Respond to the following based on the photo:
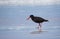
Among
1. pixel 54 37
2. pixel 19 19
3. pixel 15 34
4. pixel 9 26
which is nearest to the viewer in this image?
pixel 54 37

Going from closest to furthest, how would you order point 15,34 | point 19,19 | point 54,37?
point 54,37 → point 15,34 → point 19,19

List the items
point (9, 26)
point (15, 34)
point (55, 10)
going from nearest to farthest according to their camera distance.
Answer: point (15, 34) → point (9, 26) → point (55, 10)

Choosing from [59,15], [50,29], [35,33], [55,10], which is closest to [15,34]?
[35,33]

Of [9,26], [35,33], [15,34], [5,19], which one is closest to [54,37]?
[35,33]

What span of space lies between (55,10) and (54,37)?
1.11 meters

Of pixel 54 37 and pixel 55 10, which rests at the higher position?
pixel 55 10

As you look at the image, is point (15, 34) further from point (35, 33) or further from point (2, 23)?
point (2, 23)

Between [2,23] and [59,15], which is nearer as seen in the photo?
[2,23]

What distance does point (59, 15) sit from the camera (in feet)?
10.8

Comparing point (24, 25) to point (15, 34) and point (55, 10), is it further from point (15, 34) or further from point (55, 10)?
point (55, 10)

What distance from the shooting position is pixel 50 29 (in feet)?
9.17

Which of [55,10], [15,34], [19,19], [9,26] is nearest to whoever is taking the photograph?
[15,34]

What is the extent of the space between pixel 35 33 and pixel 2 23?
22.0 inches

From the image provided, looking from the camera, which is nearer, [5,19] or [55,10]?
[5,19]
